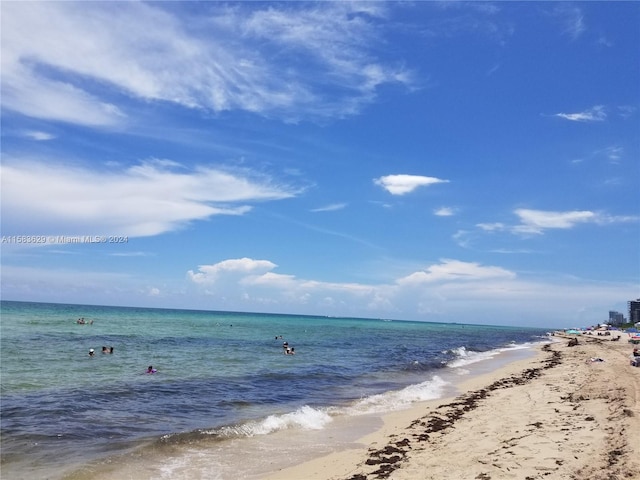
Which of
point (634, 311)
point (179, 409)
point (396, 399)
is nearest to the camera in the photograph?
point (179, 409)

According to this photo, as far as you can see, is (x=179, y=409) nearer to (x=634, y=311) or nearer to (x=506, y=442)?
(x=506, y=442)

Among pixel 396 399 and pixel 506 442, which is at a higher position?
pixel 506 442

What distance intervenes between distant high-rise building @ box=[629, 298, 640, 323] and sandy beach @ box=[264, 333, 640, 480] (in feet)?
418

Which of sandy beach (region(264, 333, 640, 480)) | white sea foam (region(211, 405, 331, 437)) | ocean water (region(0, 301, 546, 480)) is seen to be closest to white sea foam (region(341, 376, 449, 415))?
ocean water (region(0, 301, 546, 480))

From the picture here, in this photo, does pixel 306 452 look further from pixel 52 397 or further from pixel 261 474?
pixel 52 397

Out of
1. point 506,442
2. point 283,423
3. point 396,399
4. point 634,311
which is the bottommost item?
point 396,399

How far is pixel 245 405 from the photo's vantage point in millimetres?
17156

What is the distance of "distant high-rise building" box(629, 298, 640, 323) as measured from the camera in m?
118

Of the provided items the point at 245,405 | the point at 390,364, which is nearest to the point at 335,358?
the point at 390,364

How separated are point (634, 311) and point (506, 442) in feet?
460

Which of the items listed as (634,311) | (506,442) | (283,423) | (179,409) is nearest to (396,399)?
(283,423)

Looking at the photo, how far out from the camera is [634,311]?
120 meters

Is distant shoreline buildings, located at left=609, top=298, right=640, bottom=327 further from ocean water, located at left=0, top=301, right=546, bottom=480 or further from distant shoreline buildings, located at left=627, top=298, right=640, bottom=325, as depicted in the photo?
ocean water, located at left=0, top=301, right=546, bottom=480

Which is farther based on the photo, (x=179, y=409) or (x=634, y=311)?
(x=634, y=311)
